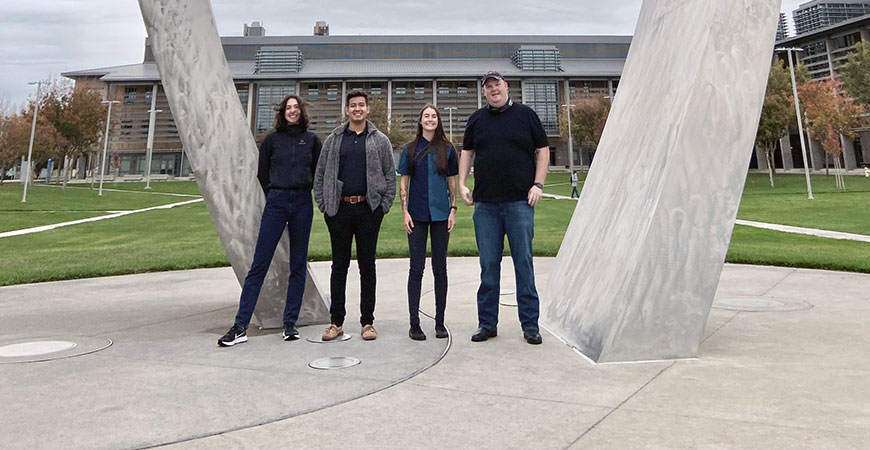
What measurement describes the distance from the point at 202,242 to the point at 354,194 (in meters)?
11.7

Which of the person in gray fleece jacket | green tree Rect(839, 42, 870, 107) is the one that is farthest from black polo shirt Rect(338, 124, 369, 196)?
green tree Rect(839, 42, 870, 107)

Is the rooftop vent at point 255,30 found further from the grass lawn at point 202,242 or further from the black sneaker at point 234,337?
the black sneaker at point 234,337

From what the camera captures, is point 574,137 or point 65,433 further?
point 574,137

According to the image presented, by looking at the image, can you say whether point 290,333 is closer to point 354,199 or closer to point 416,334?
point 416,334

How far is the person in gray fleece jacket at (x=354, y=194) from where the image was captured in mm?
4645

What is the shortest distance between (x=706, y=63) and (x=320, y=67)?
7680 cm

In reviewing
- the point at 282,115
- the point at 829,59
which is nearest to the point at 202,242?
the point at 282,115

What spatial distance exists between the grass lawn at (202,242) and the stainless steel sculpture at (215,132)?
5.42m

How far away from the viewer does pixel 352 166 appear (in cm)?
467

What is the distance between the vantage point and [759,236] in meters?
14.4

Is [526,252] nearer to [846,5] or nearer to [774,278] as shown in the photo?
[774,278]

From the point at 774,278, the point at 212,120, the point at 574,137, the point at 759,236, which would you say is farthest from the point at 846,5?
the point at 212,120

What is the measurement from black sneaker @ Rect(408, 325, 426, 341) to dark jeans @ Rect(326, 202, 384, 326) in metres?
0.38

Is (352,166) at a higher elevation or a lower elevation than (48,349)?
higher
